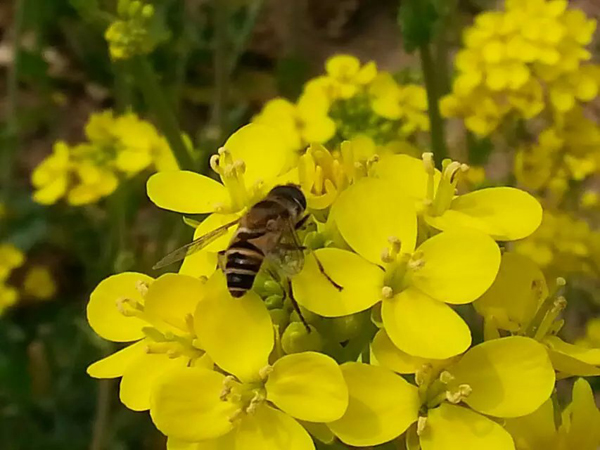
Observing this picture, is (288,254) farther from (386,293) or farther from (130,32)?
(130,32)

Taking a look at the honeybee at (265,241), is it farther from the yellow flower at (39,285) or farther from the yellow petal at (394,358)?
the yellow flower at (39,285)

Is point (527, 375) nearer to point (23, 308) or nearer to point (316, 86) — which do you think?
point (316, 86)

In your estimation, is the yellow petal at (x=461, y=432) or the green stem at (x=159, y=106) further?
the green stem at (x=159, y=106)

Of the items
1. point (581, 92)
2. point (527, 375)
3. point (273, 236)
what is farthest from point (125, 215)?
point (527, 375)

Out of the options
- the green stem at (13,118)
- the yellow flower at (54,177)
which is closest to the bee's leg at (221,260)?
the yellow flower at (54,177)

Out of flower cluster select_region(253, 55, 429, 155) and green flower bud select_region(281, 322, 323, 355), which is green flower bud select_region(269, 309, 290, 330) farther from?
flower cluster select_region(253, 55, 429, 155)

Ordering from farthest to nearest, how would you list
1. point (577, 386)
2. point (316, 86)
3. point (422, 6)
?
point (316, 86) < point (422, 6) < point (577, 386)
